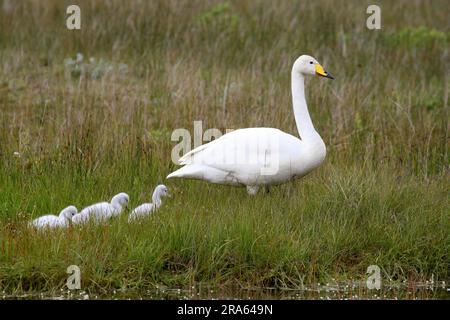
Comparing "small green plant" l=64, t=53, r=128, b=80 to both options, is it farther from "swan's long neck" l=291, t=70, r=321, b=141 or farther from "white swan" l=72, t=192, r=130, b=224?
"white swan" l=72, t=192, r=130, b=224

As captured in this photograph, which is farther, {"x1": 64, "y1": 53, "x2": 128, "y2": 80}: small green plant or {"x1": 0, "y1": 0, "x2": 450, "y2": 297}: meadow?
{"x1": 64, "y1": 53, "x2": 128, "y2": 80}: small green plant

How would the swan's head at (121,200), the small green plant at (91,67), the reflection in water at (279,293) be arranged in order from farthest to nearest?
the small green plant at (91,67) < the swan's head at (121,200) < the reflection in water at (279,293)

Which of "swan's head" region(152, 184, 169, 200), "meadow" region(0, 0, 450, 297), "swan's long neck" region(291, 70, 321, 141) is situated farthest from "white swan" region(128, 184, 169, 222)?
"swan's long neck" region(291, 70, 321, 141)

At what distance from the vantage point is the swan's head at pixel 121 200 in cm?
816

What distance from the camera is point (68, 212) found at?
7887mm

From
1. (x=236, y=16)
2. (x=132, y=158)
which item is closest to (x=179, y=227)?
(x=132, y=158)

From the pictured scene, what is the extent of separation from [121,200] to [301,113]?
1.72 m

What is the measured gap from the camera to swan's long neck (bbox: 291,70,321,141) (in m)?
8.57

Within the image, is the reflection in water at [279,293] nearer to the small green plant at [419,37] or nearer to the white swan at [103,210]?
the white swan at [103,210]

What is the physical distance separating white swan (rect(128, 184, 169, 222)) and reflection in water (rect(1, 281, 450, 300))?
2.45ft

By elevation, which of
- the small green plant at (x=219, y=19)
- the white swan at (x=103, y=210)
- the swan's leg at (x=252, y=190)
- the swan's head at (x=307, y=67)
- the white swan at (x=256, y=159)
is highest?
the small green plant at (x=219, y=19)

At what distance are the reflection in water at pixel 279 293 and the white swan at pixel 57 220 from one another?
0.72 m

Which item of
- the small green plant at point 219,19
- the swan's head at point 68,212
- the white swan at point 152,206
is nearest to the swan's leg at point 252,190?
the white swan at point 152,206

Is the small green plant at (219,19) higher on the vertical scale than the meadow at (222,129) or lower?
higher
